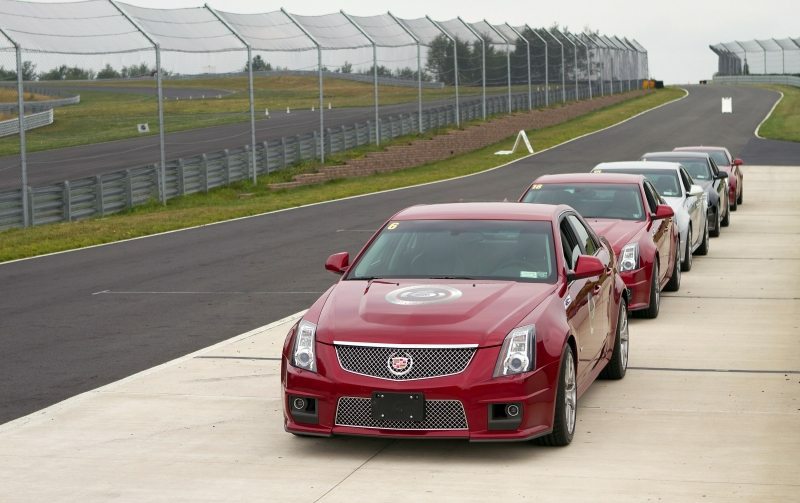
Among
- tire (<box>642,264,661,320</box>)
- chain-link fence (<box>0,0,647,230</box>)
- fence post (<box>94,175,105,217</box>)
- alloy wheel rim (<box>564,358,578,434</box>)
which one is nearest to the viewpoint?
alloy wheel rim (<box>564,358,578,434</box>)

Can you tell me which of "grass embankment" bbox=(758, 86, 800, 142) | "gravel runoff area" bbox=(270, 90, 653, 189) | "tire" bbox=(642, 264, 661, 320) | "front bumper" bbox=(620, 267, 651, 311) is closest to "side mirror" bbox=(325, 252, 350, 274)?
"front bumper" bbox=(620, 267, 651, 311)

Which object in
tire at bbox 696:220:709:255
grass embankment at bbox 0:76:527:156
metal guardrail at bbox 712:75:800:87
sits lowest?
tire at bbox 696:220:709:255

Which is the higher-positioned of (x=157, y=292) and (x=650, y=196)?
(x=650, y=196)

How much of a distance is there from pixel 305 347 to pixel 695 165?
56.3ft

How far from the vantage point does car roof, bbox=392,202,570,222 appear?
988cm

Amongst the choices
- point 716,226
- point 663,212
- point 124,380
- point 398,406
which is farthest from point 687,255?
point 398,406

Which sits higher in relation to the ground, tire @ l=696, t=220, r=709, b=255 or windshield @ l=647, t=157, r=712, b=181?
windshield @ l=647, t=157, r=712, b=181

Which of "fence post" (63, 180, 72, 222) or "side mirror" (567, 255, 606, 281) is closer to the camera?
"side mirror" (567, 255, 606, 281)

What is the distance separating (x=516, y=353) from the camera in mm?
8164

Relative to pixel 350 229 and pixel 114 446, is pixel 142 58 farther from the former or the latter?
pixel 114 446

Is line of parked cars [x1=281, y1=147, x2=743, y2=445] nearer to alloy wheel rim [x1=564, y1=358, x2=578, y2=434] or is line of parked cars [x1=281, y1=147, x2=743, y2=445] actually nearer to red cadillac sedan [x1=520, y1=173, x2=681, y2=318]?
alloy wheel rim [x1=564, y1=358, x2=578, y2=434]

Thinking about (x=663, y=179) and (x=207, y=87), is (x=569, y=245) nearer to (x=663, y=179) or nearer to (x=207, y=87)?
(x=663, y=179)

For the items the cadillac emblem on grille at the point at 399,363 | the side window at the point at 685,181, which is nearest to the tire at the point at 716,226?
the side window at the point at 685,181

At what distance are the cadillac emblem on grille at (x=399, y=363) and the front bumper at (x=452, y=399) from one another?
0.07m
